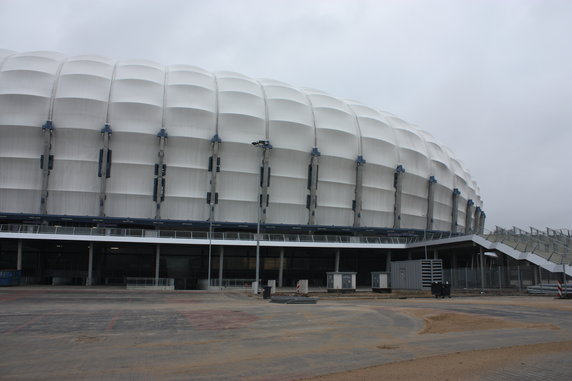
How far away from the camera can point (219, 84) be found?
64.8m

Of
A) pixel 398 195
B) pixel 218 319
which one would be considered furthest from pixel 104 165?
pixel 218 319

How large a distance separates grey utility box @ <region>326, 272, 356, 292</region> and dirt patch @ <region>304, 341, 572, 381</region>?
3586 centimetres

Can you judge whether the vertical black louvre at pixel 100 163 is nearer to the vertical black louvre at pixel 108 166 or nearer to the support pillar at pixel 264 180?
the vertical black louvre at pixel 108 166

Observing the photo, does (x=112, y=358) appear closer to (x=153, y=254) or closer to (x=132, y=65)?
(x=153, y=254)

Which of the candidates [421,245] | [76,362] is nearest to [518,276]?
[421,245]

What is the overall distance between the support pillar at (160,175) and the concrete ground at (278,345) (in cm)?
3846

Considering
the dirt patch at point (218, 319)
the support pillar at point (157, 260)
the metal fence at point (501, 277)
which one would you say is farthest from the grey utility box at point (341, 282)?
the dirt patch at point (218, 319)

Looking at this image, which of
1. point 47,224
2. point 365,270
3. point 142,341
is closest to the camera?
point 142,341

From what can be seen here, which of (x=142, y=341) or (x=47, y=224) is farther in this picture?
(x=47, y=224)

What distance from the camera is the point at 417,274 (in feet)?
157

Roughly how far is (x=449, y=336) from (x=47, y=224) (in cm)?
5369

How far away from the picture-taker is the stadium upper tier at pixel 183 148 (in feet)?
188

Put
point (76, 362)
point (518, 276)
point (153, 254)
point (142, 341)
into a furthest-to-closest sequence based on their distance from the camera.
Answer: point (153, 254), point (518, 276), point (142, 341), point (76, 362)

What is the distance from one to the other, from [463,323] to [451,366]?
330 inches
